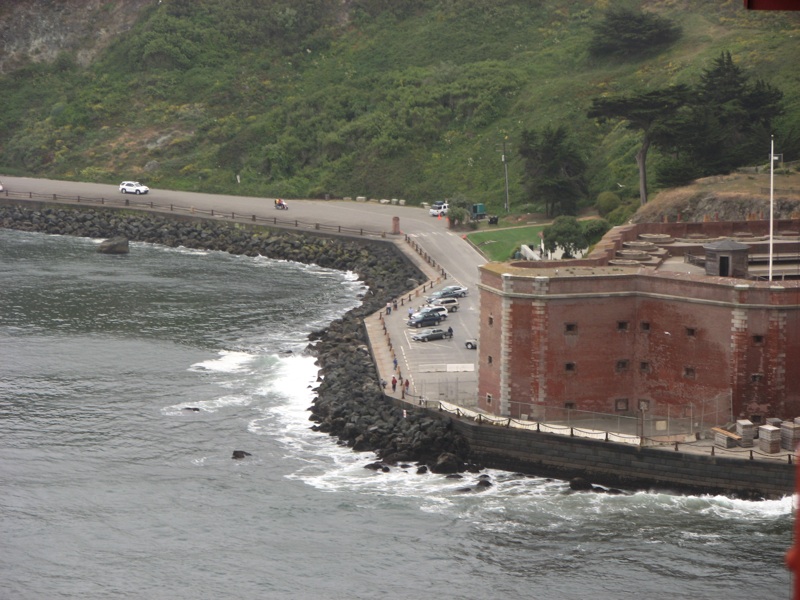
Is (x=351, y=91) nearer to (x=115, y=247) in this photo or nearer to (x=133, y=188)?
(x=133, y=188)

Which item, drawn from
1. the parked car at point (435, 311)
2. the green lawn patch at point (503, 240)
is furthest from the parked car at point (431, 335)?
the green lawn patch at point (503, 240)

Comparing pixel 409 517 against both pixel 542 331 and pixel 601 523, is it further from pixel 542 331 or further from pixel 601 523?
pixel 542 331

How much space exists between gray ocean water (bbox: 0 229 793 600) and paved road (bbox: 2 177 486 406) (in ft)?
21.1

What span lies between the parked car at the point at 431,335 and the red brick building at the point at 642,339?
14.0m

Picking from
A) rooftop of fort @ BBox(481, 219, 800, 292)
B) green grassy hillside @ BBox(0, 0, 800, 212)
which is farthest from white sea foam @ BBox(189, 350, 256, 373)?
green grassy hillside @ BBox(0, 0, 800, 212)

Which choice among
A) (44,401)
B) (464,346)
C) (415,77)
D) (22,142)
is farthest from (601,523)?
(22,142)

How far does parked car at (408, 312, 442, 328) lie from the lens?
82188mm

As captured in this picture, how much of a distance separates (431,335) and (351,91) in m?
79.7

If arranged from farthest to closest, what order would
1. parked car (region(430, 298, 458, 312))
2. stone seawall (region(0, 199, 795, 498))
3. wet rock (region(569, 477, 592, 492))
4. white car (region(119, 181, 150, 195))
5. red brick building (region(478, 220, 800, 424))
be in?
white car (region(119, 181, 150, 195)) → parked car (region(430, 298, 458, 312)) → red brick building (region(478, 220, 800, 424)) → wet rock (region(569, 477, 592, 492)) → stone seawall (region(0, 199, 795, 498))

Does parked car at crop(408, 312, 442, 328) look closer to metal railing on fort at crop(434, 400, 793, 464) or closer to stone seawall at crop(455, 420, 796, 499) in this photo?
metal railing on fort at crop(434, 400, 793, 464)

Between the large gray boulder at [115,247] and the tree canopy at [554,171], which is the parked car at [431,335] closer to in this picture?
the tree canopy at [554,171]

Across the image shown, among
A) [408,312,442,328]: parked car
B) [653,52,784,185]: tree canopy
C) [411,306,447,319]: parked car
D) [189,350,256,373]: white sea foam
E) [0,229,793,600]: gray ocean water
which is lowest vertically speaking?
[0,229,793,600]: gray ocean water

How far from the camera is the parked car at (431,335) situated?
258ft

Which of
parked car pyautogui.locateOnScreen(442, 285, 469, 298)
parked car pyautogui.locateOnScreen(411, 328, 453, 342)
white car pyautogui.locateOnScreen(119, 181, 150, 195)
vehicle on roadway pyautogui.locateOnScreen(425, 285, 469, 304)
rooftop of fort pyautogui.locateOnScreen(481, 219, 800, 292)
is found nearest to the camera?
rooftop of fort pyautogui.locateOnScreen(481, 219, 800, 292)
